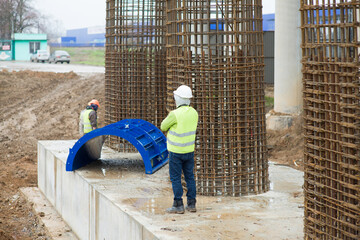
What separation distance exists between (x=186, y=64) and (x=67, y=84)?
1891cm

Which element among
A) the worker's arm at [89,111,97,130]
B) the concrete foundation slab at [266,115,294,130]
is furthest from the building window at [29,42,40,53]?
the worker's arm at [89,111,97,130]

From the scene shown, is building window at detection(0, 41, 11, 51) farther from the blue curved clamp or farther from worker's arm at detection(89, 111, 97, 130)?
the blue curved clamp

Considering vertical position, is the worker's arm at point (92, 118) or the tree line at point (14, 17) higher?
the tree line at point (14, 17)

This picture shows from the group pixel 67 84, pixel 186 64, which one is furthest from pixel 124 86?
pixel 67 84

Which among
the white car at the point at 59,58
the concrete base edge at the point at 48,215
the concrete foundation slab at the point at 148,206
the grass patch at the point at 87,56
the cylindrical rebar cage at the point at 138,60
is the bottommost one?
the concrete base edge at the point at 48,215

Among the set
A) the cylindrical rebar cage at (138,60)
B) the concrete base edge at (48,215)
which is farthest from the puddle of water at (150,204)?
the cylindrical rebar cage at (138,60)

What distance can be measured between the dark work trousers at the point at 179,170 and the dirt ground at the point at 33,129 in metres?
3.53

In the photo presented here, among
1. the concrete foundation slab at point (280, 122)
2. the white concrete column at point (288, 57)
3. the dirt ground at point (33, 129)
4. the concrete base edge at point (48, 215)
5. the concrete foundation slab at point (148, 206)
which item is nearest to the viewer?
the concrete foundation slab at point (148, 206)

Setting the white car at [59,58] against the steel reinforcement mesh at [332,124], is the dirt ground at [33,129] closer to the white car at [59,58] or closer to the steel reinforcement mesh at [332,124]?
the steel reinforcement mesh at [332,124]

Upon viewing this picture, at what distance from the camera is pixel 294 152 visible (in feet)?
50.2

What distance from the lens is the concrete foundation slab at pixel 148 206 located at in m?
7.15

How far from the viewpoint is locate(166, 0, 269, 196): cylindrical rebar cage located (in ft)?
28.8

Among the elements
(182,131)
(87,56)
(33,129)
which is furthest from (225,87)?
(87,56)

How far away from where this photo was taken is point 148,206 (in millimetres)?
8211
